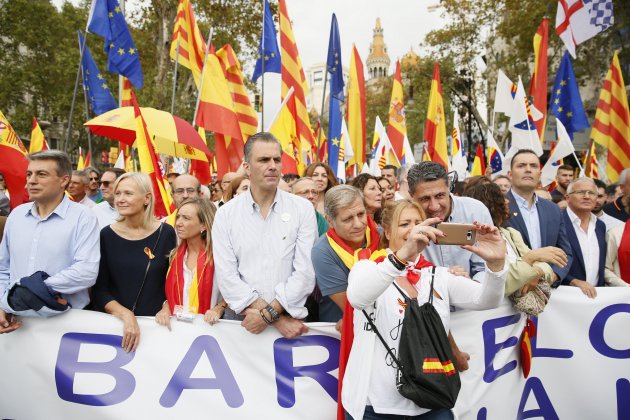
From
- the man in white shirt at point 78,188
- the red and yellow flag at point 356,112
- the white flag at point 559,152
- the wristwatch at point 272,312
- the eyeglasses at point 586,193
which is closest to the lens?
the wristwatch at point 272,312

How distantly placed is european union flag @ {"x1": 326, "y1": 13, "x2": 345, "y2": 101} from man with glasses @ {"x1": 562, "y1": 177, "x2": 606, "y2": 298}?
544cm

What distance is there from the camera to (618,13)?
66.1 ft

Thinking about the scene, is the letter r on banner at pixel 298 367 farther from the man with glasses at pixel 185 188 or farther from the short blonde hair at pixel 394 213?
the man with glasses at pixel 185 188

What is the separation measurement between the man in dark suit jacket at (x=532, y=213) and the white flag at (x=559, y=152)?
414 centimetres

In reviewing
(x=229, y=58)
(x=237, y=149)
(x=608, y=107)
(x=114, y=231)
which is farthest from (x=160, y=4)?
(x=114, y=231)

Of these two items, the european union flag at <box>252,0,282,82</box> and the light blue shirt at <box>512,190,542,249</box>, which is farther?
the european union flag at <box>252,0,282,82</box>

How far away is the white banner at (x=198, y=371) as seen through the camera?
3377mm

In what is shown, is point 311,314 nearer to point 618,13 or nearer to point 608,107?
point 608,107

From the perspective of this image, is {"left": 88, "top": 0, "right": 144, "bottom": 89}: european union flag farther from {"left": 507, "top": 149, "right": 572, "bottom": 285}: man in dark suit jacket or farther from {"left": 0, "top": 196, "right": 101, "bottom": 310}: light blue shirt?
{"left": 507, "top": 149, "right": 572, "bottom": 285}: man in dark suit jacket

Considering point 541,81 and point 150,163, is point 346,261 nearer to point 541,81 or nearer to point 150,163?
point 150,163

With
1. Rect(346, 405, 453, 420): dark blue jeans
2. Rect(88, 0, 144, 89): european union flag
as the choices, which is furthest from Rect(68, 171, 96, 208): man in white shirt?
Rect(346, 405, 453, 420): dark blue jeans

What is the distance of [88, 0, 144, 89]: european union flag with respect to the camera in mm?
8766

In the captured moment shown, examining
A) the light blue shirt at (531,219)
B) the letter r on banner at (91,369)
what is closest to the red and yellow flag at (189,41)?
the light blue shirt at (531,219)

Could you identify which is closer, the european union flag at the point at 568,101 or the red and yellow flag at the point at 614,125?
the red and yellow flag at the point at 614,125
